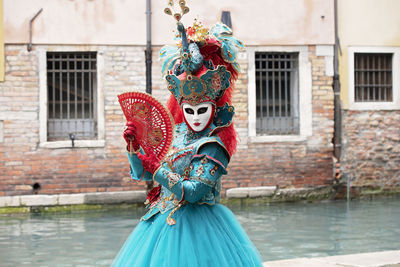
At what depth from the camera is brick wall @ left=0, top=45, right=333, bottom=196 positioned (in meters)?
10.5

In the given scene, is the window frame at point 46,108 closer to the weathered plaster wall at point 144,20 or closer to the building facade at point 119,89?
the building facade at point 119,89

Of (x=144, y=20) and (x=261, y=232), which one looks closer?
(x=261, y=232)

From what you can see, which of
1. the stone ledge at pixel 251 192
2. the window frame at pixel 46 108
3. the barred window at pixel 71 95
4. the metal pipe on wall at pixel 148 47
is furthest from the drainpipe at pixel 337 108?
the barred window at pixel 71 95

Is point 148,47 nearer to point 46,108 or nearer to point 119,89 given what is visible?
point 119,89

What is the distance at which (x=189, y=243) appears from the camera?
3.40 m

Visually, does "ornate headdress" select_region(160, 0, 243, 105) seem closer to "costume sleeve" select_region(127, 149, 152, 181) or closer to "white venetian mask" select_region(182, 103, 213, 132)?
"white venetian mask" select_region(182, 103, 213, 132)

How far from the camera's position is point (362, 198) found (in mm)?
11828

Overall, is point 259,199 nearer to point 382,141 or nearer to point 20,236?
point 382,141

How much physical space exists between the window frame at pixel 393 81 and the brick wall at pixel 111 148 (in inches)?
17.4

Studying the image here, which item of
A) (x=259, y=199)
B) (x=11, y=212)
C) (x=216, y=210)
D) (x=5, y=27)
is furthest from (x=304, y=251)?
(x=5, y=27)

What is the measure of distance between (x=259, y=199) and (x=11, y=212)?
407 cm

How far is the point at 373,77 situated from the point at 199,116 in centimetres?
916

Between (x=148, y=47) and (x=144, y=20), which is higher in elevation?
(x=144, y=20)

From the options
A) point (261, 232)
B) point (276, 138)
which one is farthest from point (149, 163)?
point (276, 138)
